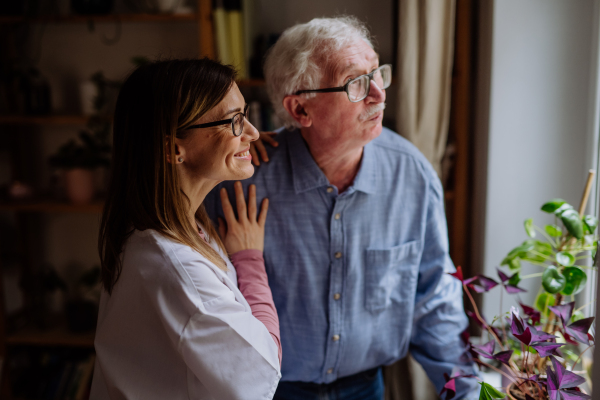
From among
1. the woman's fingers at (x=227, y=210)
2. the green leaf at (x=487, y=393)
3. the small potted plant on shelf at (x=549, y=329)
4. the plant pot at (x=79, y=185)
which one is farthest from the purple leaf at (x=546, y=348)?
the plant pot at (x=79, y=185)

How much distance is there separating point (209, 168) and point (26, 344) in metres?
2.27

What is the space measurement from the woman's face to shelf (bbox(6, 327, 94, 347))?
1.84 metres

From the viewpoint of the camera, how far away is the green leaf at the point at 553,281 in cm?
109

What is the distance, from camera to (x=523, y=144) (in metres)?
1.66

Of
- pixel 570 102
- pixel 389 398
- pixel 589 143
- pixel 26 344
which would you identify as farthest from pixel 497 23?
pixel 26 344

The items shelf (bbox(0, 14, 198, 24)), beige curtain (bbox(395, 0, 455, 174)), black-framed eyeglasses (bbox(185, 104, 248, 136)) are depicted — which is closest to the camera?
black-framed eyeglasses (bbox(185, 104, 248, 136))

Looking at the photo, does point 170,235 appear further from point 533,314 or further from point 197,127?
point 533,314

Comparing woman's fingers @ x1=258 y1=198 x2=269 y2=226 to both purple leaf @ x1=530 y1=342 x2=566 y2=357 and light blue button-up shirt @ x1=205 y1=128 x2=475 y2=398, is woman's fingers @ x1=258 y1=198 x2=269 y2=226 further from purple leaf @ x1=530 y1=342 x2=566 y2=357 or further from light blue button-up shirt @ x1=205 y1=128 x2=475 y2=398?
purple leaf @ x1=530 y1=342 x2=566 y2=357

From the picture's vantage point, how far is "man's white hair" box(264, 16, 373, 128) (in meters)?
1.27

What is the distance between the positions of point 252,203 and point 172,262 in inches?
16.3

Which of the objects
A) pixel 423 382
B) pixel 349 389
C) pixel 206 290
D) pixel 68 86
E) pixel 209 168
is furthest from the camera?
pixel 68 86

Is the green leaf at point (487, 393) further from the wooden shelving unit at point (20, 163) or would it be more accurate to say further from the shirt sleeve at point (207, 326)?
the wooden shelving unit at point (20, 163)

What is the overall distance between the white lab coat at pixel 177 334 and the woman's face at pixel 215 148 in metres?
0.19

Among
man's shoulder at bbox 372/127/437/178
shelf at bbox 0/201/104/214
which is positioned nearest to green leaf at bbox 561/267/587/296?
man's shoulder at bbox 372/127/437/178
